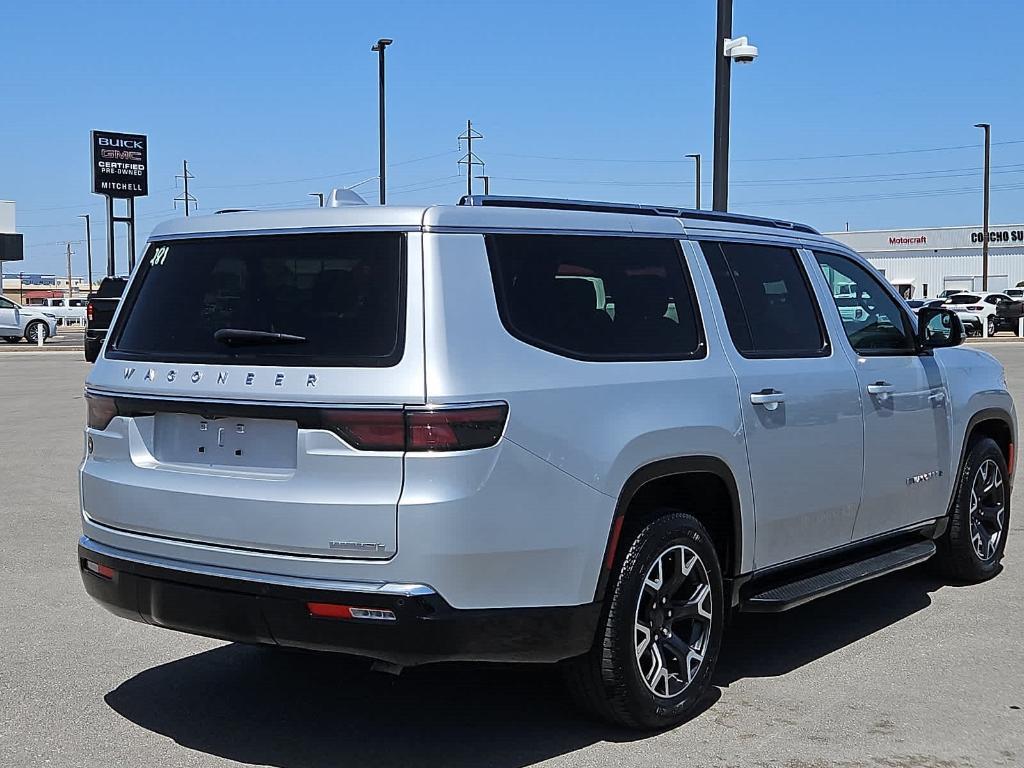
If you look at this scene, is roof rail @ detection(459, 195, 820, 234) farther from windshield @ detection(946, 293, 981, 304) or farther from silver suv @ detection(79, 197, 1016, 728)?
windshield @ detection(946, 293, 981, 304)

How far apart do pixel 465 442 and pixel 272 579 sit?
796mm

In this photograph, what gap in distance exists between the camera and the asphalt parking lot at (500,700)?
4594 millimetres

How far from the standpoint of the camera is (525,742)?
4.71 metres

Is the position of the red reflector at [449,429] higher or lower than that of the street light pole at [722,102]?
lower

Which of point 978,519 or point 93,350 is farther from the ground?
point 93,350

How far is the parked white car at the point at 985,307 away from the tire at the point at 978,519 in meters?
43.0

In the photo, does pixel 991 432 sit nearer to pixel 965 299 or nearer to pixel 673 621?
pixel 673 621

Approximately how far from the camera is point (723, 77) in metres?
13.9

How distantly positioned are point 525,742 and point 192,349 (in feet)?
6.16

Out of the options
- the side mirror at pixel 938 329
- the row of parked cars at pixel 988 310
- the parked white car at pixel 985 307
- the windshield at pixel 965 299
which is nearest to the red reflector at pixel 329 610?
the side mirror at pixel 938 329

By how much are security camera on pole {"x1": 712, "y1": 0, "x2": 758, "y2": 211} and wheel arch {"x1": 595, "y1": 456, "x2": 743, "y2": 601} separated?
9.04 m

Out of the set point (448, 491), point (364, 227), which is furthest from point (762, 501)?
point (364, 227)

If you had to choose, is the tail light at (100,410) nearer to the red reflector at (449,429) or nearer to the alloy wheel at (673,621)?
the red reflector at (449,429)

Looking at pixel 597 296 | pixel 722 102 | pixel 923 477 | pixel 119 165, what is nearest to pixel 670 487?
pixel 597 296
